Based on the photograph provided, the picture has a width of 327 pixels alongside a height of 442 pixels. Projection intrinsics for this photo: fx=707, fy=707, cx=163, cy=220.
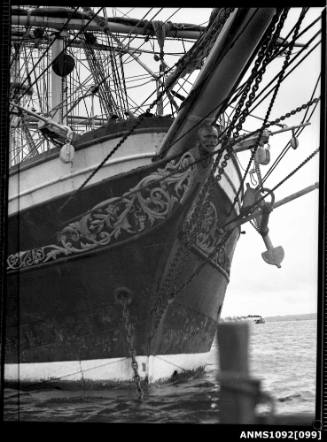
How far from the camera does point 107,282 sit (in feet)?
28.5

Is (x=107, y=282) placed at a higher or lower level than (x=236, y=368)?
higher

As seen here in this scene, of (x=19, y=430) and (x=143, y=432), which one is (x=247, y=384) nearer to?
(x=143, y=432)

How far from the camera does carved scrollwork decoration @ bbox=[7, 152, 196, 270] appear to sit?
8461mm

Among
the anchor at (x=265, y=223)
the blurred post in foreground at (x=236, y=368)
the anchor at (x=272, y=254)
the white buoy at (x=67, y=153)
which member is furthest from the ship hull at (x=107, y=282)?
the blurred post in foreground at (x=236, y=368)

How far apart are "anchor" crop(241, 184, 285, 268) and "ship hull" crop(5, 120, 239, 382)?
651 mm

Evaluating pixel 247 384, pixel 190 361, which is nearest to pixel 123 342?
pixel 190 361

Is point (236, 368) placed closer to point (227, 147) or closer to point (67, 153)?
point (227, 147)

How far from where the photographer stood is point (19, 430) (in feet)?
19.8

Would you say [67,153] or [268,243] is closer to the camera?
[67,153]

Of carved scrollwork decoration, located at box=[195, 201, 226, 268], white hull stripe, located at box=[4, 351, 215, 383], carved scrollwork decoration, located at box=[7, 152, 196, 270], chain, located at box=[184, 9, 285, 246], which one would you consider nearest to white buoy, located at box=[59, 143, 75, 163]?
carved scrollwork decoration, located at box=[7, 152, 196, 270]

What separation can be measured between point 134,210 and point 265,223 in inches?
66.9

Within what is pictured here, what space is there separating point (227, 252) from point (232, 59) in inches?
137

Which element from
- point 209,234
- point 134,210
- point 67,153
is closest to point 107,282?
point 134,210
